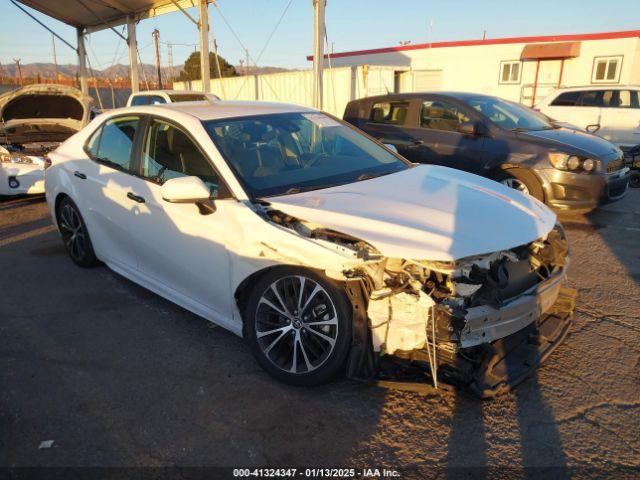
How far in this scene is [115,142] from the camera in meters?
4.31

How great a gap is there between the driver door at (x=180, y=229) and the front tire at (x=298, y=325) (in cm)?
30

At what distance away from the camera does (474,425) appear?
2.63 meters

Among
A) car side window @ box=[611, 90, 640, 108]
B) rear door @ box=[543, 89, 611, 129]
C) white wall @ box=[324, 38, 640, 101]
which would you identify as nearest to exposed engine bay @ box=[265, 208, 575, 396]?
rear door @ box=[543, 89, 611, 129]

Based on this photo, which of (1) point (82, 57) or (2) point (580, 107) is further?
(1) point (82, 57)

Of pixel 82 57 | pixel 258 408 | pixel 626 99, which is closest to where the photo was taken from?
pixel 258 408

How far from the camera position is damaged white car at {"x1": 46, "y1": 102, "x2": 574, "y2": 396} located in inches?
103

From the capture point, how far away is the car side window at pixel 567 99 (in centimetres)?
1181

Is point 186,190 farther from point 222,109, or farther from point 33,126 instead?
point 33,126

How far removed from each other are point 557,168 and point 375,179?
3.64 m

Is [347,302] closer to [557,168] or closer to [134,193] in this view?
[134,193]

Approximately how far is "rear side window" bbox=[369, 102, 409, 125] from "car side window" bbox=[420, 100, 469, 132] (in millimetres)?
332

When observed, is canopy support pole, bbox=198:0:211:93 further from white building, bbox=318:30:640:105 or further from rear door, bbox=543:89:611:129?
rear door, bbox=543:89:611:129

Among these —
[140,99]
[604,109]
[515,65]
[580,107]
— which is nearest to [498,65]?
[515,65]

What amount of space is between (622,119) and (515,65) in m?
11.2
